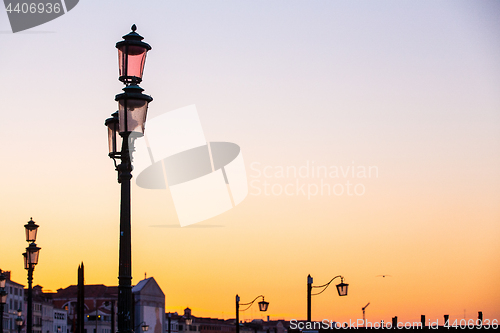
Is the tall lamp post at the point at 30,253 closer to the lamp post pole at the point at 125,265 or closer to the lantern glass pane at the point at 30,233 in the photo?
the lantern glass pane at the point at 30,233

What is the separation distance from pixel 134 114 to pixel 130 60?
93 cm

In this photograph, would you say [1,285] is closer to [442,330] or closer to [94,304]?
[442,330]

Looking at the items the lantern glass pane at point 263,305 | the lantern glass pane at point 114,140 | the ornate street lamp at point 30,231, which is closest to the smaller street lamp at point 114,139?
the lantern glass pane at point 114,140

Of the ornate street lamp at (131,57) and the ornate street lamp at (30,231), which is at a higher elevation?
the ornate street lamp at (131,57)

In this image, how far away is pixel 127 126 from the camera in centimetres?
1021

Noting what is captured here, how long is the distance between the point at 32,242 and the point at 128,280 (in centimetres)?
1358

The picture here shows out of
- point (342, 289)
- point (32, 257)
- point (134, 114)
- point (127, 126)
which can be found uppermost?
point (134, 114)

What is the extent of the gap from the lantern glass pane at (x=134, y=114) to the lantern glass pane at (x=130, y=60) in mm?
527

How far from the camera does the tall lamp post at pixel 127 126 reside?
9938mm

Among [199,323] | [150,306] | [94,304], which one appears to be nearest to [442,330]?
[94,304]

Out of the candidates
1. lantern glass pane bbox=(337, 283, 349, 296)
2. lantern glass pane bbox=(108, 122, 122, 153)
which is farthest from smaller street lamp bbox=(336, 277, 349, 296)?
lantern glass pane bbox=(108, 122, 122, 153)

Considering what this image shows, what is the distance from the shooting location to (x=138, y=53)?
10555 mm

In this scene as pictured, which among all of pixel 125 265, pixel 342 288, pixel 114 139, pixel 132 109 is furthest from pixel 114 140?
pixel 342 288

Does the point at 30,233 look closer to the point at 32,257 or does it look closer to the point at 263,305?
the point at 32,257
